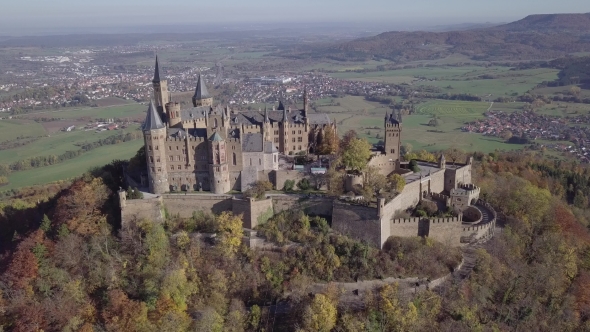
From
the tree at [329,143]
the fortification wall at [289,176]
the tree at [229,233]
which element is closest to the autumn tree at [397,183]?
the fortification wall at [289,176]

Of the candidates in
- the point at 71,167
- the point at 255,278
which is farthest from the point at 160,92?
the point at 71,167

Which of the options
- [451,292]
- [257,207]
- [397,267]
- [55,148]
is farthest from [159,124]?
[55,148]

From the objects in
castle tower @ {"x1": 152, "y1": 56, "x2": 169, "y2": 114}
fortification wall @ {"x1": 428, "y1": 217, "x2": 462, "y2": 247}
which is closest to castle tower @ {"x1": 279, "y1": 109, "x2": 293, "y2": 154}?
castle tower @ {"x1": 152, "y1": 56, "x2": 169, "y2": 114}

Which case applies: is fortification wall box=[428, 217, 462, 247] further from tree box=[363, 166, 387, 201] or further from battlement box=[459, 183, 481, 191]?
battlement box=[459, 183, 481, 191]

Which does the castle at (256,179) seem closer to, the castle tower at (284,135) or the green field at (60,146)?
the castle tower at (284,135)

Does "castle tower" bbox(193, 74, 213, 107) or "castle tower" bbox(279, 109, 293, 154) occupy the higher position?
"castle tower" bbox(193, 74, 213, 107)

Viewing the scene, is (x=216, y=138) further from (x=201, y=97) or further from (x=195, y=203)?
(x=201, y=97)
